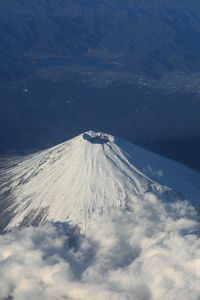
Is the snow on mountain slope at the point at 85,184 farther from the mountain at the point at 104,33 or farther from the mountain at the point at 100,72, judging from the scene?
the mountain at the point at 104,33

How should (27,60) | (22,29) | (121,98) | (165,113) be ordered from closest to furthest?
(165,113) < (121,98) < (27,60) < (22,29)

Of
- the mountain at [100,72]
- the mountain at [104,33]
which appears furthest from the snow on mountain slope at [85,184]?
the mountain at [104,33]

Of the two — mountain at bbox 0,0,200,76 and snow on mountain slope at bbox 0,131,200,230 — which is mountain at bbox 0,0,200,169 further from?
snow on mountain slope at bbox 0,131,200,230

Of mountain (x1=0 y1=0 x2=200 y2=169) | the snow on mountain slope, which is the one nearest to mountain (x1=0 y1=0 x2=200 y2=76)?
mountain (x1=0 y1=0 x2=200 y2=169)

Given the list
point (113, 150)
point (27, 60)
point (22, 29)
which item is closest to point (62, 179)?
point (113, 150)

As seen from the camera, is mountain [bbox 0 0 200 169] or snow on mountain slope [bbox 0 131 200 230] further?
mountain [bbox 0 0 200 169]

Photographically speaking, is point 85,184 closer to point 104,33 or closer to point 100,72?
point 100,72

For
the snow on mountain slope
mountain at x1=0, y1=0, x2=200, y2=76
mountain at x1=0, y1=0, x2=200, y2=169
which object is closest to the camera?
the snow on mountain slope

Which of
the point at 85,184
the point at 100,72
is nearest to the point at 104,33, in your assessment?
the point at 100,72

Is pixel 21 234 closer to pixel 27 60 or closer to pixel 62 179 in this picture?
pixel 62 179
